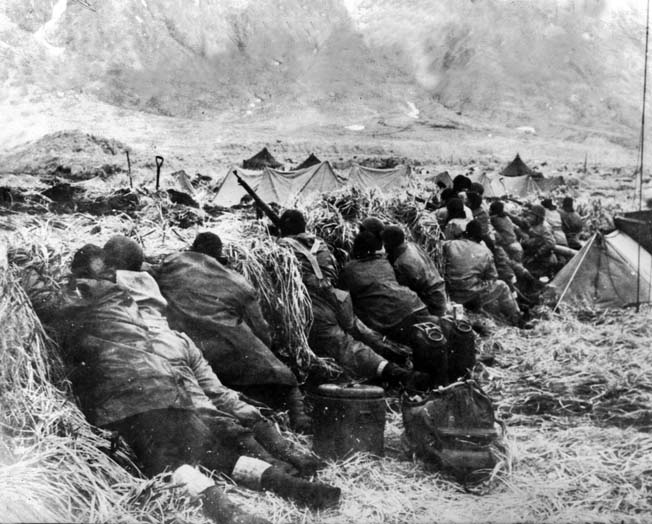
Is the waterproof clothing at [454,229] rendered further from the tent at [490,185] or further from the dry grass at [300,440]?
the tent at [490,185]

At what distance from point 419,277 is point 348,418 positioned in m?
2.18

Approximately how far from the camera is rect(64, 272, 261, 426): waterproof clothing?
115 inches

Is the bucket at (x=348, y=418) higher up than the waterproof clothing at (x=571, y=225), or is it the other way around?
the bucket at (x=348, y=418)

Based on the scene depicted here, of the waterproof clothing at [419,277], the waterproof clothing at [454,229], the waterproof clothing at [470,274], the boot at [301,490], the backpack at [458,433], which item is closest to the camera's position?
the boot at [301,490]

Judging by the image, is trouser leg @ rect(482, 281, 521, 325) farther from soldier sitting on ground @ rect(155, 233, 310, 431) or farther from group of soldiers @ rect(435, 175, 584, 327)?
soldier sitting on ground @ rect(155, 233, 310, 431)

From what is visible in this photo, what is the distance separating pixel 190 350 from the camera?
3.33 m

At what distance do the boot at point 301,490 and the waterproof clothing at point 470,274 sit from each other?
12.8 feet

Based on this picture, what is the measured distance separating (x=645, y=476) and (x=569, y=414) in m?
0.98

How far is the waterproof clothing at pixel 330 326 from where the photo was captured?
Result: 452 centimetres

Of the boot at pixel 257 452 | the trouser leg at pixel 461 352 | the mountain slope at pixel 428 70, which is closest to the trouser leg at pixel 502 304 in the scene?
the trouser leg at pixel 461 352

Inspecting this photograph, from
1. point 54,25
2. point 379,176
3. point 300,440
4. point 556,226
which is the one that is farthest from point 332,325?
point 54,25

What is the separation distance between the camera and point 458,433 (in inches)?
134

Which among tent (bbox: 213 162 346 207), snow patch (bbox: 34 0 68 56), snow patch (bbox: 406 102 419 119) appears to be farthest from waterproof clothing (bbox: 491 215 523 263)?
snow patch (bbox: 406 102 419 119)

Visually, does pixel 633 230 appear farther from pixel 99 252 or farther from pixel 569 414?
pixel 99 252
